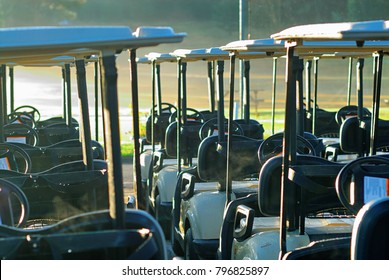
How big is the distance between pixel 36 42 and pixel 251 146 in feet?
13.7

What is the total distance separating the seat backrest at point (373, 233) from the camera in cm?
303

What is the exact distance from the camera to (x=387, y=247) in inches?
120

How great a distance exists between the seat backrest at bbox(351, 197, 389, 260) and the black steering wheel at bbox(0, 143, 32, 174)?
326cm

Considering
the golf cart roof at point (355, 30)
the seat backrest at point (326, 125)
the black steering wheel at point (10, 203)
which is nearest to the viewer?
the golf cart roof at point (355, 30)

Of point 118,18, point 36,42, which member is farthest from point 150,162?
point 118,18

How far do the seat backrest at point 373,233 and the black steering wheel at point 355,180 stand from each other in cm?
101

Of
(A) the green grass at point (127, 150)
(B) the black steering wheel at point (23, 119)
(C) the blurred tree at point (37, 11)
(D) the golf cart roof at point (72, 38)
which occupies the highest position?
(C) the blurred tree at point (37, 11)

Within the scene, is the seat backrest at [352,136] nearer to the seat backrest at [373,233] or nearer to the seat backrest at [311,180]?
the seat backrest at [311,180]

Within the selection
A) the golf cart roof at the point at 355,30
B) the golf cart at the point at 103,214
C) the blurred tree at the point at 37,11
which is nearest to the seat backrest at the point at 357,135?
the golf cart roof at the point at 355,30

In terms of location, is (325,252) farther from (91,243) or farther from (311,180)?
(91,243)

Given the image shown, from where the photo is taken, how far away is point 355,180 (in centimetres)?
412

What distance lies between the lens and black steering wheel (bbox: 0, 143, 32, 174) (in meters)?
5.91

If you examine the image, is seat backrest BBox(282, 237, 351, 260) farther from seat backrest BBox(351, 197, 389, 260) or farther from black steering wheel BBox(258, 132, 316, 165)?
black steering wheel BBox(258, 132, 316, 165)
